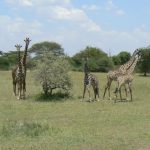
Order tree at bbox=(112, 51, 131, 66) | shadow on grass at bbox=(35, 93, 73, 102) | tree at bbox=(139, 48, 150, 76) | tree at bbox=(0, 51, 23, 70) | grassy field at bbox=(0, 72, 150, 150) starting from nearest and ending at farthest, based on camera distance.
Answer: grassy field at bbox=(0, 72, 150, 150) < shadow on grass at bbox=(35, 93, 73, 102) < tree at bbox=(139, 48, 150, 76) < tree at bbox=(0, 51, 23, 70) < tree at bbox=(112, 51, 131, 66)

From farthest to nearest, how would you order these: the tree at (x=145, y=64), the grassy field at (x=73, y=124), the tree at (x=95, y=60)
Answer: the tree at (x=95, y=60) → the tree at (x=145, y=64) → the grassy field at (x=73, y=124)

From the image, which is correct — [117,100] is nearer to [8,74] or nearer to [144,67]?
[8,74]

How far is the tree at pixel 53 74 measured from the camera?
23172 millimetres

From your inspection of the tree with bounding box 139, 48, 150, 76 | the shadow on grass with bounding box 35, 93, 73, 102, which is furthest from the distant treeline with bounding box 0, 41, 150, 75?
the shadow on grass with bounding box 35, 93, 73, 102

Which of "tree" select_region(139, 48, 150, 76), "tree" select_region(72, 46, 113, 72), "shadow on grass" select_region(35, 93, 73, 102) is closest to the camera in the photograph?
"shadow on grass" select_region(35, 93, 73, 102)

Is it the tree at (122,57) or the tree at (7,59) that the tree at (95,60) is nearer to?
the tree at (122,57)

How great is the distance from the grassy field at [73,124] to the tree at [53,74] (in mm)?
820

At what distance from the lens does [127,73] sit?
77.8 feet

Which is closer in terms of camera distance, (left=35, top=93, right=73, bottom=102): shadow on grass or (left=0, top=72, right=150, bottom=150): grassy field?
(left=0, top=72, right=150, bottom=150): grassy field

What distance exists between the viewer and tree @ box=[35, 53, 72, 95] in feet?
76.0

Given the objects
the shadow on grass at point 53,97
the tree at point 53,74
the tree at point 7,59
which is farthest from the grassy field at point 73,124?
the tree at point 7,59

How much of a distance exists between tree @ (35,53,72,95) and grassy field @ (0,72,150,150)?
2.69 ft

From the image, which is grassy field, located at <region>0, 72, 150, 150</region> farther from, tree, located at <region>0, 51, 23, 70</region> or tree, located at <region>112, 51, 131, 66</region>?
tree, located at <region>112, 51, 131, 66</region>

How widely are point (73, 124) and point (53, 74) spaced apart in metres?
8.01
